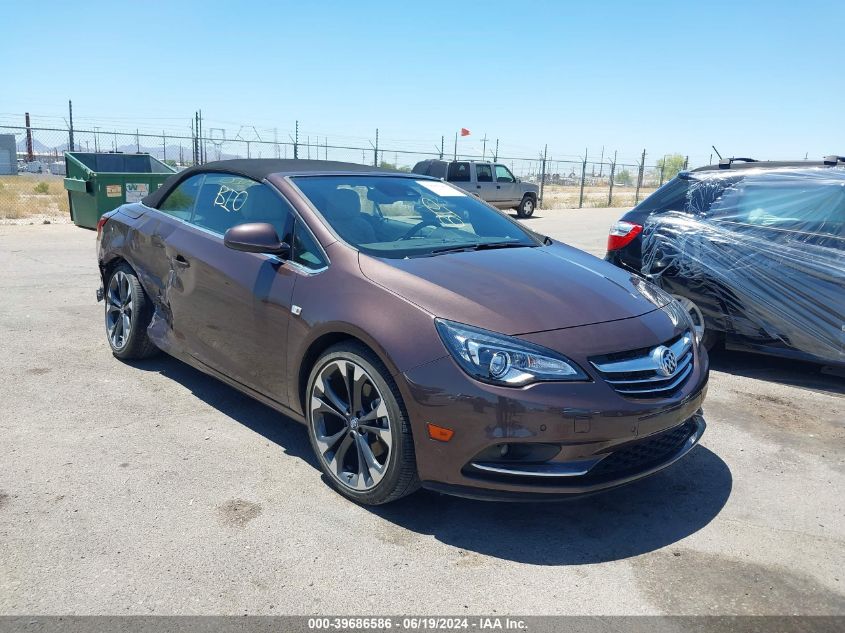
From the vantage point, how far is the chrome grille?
119 inches

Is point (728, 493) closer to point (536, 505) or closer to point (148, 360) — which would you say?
point (536, 505)

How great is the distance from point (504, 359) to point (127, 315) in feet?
10.9

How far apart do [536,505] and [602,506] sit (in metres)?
A: 0.31

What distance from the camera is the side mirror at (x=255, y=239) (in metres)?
3.64

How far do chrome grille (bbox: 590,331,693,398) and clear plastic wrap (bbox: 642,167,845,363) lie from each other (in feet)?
7.42

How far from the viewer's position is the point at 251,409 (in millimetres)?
4562

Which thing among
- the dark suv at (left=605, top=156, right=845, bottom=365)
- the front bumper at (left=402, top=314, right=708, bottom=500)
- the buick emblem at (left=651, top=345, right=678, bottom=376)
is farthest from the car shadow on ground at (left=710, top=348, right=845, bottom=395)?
the front bumper at (left=402, top=314, right=708, bottom=500)

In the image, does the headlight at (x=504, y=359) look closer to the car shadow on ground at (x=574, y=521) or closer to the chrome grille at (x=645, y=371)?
the chrome grille at (x=645, y=371)

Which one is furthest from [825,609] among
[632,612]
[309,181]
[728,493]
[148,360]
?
[148,360]

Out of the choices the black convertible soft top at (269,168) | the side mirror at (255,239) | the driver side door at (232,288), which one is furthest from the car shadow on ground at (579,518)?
the black convertible soft top at (269,168)

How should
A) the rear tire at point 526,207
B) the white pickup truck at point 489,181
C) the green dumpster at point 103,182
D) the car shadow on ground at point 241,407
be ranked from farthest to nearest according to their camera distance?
the rear tire at point 526,207 → the white pickup truck at point 489,181 → the green dumpster at point 103,182 → the car shadow on ground at point 241,407

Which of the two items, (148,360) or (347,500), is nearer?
(347,500)

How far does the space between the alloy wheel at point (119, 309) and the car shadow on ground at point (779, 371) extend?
4.50 meters

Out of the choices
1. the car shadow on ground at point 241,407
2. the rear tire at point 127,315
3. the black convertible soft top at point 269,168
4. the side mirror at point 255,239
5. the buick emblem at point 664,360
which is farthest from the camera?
the rear tire at point 127,315
